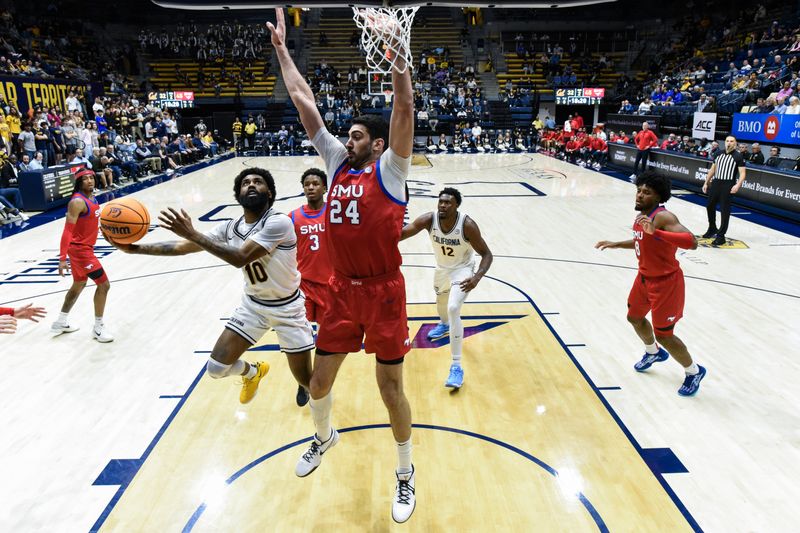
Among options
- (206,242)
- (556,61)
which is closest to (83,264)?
(206,242)

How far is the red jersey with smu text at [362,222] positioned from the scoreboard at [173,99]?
92.4 ft

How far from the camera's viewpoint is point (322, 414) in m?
3.54

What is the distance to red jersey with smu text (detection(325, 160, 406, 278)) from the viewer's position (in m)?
3.15

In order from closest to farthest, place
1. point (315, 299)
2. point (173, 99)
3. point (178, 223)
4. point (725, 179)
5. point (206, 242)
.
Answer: point (178, 223), point (206, 242), point (315, 299), point (725, 179), point (173, 99)

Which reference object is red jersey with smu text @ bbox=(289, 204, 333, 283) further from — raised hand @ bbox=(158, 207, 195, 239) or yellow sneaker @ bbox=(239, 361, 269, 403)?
raised hand @ bbox=(158, 207, 195, 239)

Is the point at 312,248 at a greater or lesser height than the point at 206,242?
lesser

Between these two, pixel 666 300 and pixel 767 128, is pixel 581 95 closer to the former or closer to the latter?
pixel 767 128

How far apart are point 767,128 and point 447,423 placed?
15.9 metres

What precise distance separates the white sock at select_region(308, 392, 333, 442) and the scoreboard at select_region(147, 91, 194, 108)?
28166 millimetres

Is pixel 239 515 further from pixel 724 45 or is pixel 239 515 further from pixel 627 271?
pixel 724 45

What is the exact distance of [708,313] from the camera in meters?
6.69

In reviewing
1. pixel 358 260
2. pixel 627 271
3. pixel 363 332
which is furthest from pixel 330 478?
pixel 627 271

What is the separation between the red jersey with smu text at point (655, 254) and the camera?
463 centimetres

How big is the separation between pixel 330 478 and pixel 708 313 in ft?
16.3
